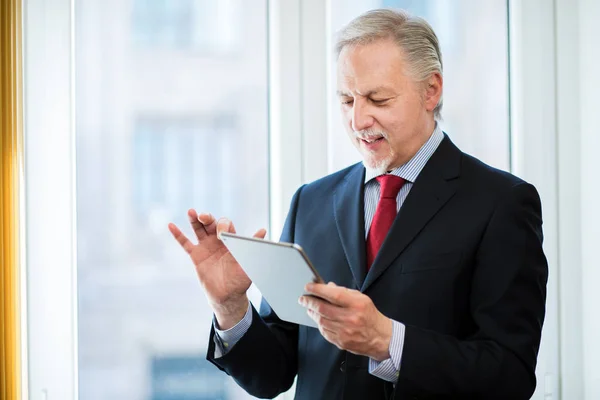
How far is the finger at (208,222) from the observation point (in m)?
1.37

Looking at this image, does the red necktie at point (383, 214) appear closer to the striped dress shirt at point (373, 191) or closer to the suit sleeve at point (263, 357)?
the striped dress shirt at point (373, 191)

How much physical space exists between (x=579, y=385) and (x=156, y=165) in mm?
1680

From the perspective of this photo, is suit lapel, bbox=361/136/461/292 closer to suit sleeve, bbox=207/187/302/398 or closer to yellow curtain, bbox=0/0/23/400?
suit sleeve, bbox=207/187/302/398

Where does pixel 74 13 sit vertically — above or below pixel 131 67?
above

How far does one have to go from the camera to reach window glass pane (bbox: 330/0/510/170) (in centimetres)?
238

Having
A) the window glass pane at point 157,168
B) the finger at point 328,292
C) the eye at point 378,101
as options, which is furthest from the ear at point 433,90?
the window glass pane at point 157,168

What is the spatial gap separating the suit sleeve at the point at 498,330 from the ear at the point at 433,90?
27 centimetres

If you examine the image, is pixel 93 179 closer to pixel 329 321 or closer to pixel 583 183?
pixel 329 321

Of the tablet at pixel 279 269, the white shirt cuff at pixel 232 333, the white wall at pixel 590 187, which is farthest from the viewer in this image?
the white wall at pixel 590 187

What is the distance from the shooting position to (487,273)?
128cm

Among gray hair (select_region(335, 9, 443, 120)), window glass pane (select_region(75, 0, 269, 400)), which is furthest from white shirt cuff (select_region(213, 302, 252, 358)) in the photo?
window glass pane (select_region(75, 0, 269, 400))

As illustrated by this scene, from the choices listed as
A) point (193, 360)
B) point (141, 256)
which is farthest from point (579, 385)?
point (141, 256)

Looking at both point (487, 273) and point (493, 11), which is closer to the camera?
point (487, 273)

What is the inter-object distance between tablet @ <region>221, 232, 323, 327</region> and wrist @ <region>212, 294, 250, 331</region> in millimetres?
127
